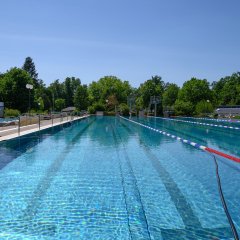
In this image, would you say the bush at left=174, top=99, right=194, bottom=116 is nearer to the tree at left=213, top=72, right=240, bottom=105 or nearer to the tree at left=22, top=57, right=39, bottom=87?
the tree at left=213, top=72, right=240, bottom=105

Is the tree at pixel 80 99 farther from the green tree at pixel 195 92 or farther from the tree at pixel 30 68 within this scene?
the green tree at pixel 195 92

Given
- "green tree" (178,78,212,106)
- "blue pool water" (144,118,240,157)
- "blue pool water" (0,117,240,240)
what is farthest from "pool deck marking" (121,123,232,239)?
"green tree" (178,78,212,106)

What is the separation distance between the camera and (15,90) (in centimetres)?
3453

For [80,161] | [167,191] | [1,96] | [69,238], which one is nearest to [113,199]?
[167,191]

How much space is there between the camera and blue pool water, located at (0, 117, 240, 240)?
3.44 metres

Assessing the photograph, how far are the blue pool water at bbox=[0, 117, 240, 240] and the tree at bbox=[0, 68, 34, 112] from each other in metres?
27.7

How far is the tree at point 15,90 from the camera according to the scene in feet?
113

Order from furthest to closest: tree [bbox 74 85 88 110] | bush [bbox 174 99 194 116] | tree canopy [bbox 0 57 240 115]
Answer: tree [bbox 74 85 88 110]
tree canopy [bbox 0 57 240 115]
bush [bbox 174 99 194 116]

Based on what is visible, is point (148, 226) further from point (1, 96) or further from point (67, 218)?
point (1, 96)

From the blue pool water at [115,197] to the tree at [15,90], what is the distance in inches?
1090

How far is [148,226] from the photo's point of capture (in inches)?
139

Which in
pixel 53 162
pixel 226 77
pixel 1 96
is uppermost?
pixel 226 77

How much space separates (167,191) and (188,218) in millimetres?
1264

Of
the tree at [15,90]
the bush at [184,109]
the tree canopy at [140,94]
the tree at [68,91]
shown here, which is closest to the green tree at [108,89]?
the tree canopy at [140,94]
